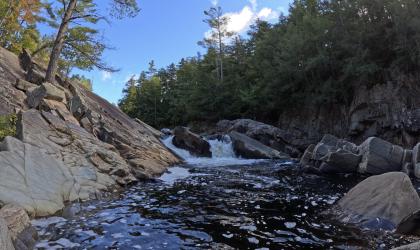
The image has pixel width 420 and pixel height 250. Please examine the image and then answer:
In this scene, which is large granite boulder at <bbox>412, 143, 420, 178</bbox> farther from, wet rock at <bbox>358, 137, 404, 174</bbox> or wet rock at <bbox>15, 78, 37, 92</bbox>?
wet rock at <bbox>15, 78, 37, 92</bbox>

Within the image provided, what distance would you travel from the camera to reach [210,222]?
788 cm

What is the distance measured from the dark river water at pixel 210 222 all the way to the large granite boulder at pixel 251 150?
42.5 ft

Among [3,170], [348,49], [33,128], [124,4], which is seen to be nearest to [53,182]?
[3,170]

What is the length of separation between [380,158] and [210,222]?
11547mm

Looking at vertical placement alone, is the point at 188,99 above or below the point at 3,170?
above

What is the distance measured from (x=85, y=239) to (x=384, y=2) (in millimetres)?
31236

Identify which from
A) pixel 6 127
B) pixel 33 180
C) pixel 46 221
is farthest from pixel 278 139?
pixel 46 221

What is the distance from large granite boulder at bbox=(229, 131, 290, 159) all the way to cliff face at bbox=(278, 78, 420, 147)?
7.52 meters

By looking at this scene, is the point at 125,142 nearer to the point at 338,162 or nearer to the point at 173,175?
the point at 173,175

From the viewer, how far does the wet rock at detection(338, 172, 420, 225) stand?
24.9 ft

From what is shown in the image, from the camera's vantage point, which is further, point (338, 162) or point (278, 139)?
point (278, 139)

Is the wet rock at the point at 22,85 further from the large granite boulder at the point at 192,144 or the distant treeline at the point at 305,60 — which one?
the distant treeline at the point at 305,60

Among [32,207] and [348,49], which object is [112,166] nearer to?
[32,207]

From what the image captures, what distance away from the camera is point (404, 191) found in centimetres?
785
